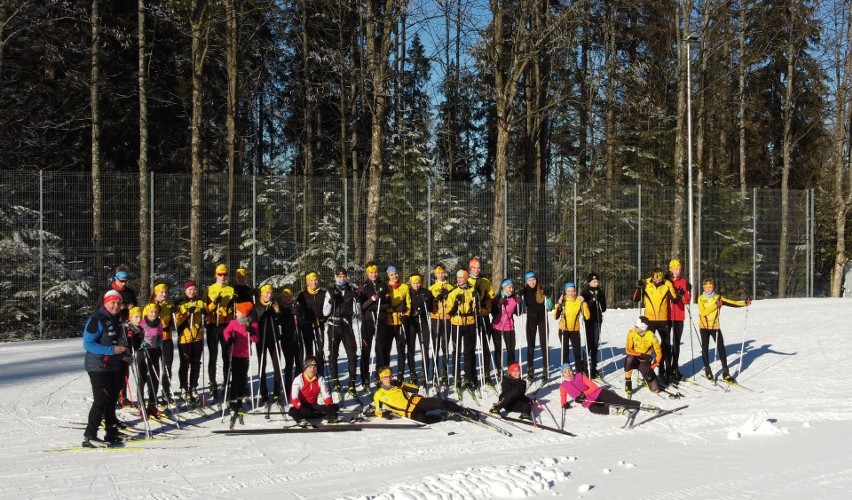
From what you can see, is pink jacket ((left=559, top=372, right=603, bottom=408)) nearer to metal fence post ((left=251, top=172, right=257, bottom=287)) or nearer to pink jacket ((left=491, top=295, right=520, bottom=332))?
pink jacket ((left=491, top=295, right=520, bottom=332))

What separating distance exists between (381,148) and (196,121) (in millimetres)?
4575

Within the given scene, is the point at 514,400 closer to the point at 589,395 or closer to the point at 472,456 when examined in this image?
the point at 589,395

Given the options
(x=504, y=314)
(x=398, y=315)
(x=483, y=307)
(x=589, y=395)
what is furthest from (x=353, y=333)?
(x=589, y=395)

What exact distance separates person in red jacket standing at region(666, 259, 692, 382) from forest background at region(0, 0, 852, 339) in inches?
293

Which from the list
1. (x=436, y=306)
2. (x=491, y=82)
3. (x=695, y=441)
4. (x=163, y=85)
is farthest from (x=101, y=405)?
(x=491, y=82)

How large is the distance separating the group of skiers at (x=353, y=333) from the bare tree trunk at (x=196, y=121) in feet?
20.1

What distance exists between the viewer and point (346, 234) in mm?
18656

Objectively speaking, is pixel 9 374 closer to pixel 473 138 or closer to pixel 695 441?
pixel 695 441

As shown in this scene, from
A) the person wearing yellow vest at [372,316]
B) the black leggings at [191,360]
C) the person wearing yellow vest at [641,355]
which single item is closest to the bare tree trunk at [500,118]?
the person wearing yellow vest at [641,355]

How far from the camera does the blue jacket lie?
27.4 feet

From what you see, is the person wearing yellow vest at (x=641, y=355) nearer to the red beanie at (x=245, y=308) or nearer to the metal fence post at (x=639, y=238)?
the red beanie at (x=245, y=308)

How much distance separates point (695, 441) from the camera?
8734 millimetres

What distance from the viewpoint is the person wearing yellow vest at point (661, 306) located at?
38.4 feet

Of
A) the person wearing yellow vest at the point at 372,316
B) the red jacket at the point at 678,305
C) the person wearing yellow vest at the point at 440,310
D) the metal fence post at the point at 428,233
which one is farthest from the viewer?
the metal fence post at the point at 428,233
